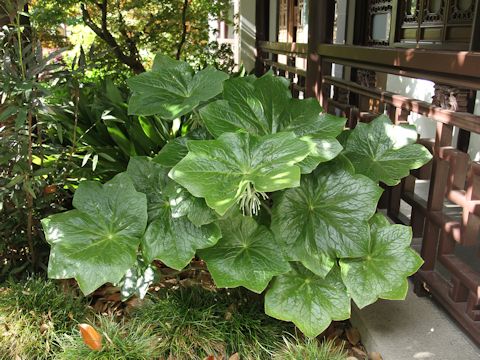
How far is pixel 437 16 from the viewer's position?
409 centimetres

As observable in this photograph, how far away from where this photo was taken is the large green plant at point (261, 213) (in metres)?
1.74

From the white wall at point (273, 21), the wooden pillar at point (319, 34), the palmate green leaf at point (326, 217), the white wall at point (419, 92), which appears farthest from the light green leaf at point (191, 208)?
the white wall at point (273, 21)

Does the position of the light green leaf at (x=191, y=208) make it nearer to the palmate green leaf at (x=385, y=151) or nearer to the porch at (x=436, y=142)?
the palmate green leaf at (x=385, y=151)

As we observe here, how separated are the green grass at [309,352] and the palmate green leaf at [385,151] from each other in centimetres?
71

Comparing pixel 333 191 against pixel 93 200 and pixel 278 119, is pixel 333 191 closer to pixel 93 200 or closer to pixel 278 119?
pixel 278 119

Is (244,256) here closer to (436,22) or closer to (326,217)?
(326,217)

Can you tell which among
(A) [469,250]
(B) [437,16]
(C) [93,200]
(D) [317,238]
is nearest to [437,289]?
(D) [317,238]

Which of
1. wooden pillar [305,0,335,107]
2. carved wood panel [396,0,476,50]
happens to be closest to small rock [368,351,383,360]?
wooden pillar [305,0,335,107]

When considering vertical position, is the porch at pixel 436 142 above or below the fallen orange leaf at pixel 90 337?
above

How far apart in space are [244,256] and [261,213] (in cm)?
25

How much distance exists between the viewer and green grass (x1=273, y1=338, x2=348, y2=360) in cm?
191

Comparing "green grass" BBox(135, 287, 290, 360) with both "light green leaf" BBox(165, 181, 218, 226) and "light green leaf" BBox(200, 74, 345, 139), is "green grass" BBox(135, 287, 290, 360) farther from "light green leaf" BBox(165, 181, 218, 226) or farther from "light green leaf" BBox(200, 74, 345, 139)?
"light green leaf" BBox(200, 74, 345, 139)

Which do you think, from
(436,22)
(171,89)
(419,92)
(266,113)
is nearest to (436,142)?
(266,113)

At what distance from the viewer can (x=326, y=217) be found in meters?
1.83
